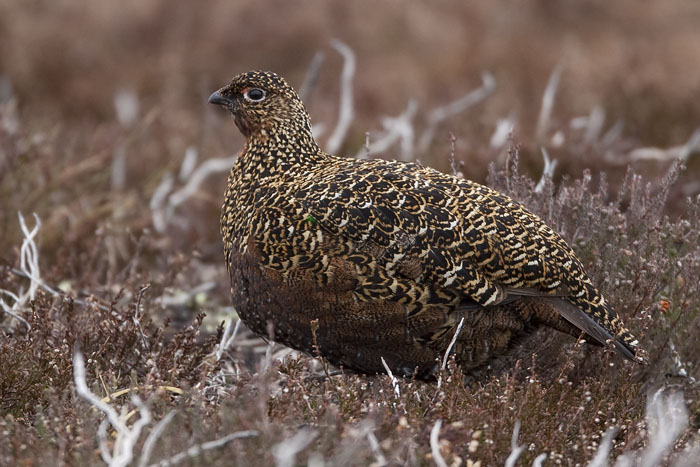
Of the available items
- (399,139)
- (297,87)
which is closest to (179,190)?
(399,139)

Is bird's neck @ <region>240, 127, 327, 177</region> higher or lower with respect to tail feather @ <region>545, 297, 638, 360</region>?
higher

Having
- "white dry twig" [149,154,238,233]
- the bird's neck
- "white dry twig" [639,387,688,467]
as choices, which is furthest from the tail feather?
"white dry twig" [149,154,238,233]

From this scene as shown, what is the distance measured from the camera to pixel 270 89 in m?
4.00

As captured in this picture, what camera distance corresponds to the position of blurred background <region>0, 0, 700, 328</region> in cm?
600

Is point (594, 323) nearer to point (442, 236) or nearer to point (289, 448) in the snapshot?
point (442, 236)

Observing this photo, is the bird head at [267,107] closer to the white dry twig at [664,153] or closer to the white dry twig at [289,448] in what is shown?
the white dry twig at [289,448]

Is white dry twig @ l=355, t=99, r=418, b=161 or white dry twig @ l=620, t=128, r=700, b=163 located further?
white dry twig @ l=355, t=99, r=418, b=161

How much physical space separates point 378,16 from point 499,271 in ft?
32.1

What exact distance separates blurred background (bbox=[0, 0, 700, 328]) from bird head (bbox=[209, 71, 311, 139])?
856 millimetres

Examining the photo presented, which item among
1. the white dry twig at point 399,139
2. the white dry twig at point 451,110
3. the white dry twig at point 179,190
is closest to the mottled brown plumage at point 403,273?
the white dry twig at point 179,190

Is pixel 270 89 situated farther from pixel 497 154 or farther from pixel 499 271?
pixel 497 154

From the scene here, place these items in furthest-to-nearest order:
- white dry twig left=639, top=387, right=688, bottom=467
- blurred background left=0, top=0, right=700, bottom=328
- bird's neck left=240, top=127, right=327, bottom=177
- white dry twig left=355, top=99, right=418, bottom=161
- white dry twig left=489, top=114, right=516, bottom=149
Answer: white dry twig left=355, top=99, right=418, bottom=161 → white dry twig left=489, top=114, right=516, bottom=149 → blurred background left=0, top=0, right=700, bottom=328 → bird's neck left=240, top=127, right=327, bottom=177 → white dry twig left=639, top=387, right=688, bottom=467

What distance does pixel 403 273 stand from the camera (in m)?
3.26

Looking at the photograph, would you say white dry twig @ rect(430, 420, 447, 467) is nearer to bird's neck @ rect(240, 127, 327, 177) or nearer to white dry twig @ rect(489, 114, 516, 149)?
bird's neck @ rect(240, 127, 327, 177)
